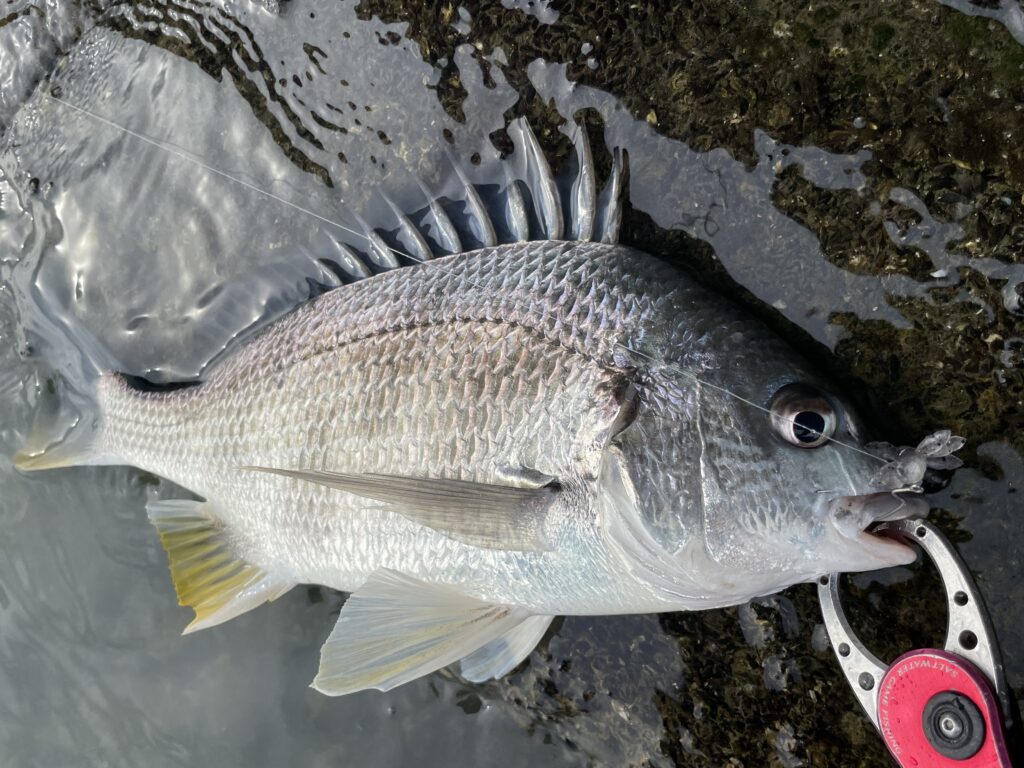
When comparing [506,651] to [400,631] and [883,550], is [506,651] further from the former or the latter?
[883,550]

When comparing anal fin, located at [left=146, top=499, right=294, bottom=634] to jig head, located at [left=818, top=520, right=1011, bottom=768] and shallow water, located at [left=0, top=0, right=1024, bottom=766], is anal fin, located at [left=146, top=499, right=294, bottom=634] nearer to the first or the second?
shallow water, located at [left=0, top=0, right=1024, bottom=766]

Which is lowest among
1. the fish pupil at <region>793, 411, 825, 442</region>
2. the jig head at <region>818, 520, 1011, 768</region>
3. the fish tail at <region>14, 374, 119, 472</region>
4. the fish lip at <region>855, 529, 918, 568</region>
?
the fish tail at <region>14, 374, 119, 472</region>

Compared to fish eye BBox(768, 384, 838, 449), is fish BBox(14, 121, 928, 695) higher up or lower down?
lower down

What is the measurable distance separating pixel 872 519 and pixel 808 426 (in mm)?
206

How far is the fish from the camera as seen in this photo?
5.09ft

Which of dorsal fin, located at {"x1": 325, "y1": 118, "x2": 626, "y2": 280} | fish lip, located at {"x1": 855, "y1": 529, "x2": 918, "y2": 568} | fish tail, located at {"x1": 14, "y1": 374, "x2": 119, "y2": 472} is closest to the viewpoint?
fish lip, located at {"x1": 855, "y1": 529, "x2": 918, "y2": 568}

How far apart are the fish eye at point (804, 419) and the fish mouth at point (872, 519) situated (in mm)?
127

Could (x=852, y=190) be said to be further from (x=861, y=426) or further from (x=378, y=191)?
(x=378, y=191)

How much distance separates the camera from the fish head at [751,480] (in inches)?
58.0

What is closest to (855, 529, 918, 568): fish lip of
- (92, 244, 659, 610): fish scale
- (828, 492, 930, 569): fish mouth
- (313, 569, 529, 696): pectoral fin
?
(828, 492, 930, 569): fish mouth

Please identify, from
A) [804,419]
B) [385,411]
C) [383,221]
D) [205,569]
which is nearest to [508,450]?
[385,411]

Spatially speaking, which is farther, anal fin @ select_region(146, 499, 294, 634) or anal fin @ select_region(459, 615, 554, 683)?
anal fin @ select_region(146, 499, 294, 634)

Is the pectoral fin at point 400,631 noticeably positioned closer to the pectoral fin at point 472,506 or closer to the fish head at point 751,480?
the pectoral fin at point 472,506

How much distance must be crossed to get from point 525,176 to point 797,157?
66cm
